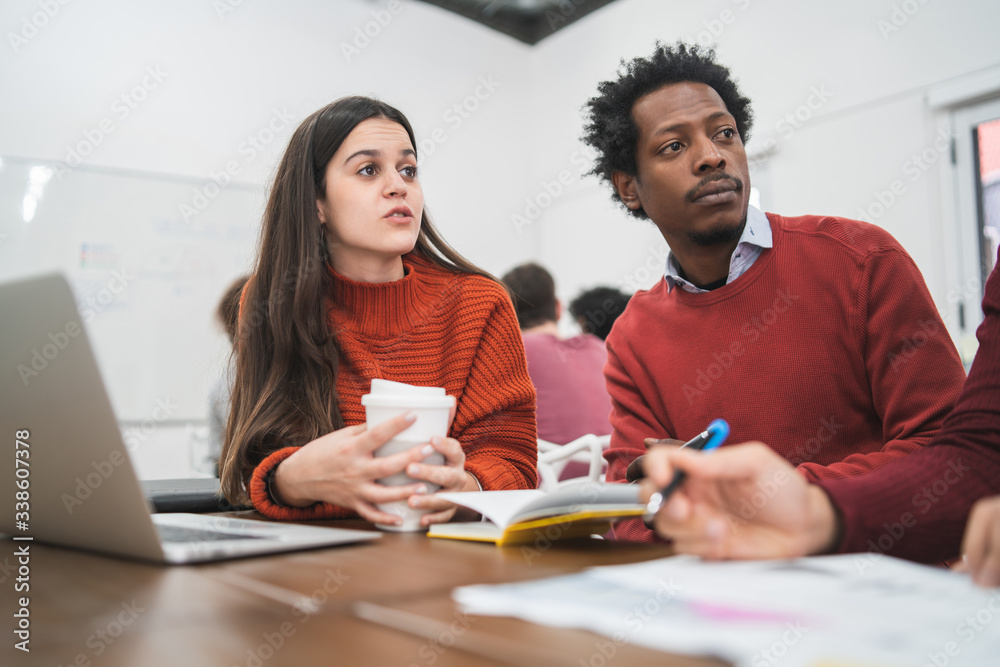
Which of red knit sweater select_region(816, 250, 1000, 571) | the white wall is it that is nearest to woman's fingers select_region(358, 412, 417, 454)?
red knit sweater select_region(816, 250, 1000, 571)

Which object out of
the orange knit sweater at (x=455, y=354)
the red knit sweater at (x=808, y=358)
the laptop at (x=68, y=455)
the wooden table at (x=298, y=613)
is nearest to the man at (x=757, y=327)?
the red knit sweater at (x=808, y=358)

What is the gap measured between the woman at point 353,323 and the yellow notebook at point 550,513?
15 cm

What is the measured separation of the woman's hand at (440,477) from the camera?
0.81 meters

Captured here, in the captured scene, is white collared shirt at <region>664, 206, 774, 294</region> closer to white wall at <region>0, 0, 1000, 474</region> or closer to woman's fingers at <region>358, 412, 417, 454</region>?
woman's fingers at <region>358, 412, 417, 454</region>

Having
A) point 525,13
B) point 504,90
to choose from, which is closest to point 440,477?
point 504,90

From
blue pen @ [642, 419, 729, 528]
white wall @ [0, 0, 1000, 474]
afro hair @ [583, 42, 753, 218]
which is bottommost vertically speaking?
blue pen @ [642, 419, 729, 528]

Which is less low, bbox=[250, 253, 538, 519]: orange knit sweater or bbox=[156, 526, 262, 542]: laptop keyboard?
bbox=[250, 253, 538, 519]: orange knit sweater

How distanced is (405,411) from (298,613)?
0.36m

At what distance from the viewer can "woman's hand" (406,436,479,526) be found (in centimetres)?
81

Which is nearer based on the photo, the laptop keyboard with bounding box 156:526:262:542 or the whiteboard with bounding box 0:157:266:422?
the laptop keyboard with bounding box 156:526:262:542

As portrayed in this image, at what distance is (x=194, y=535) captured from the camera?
700 mm

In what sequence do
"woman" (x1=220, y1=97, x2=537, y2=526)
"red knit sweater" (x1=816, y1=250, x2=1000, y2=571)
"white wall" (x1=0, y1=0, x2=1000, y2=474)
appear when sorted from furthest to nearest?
"white wall" (x1=0, y1=0, x2=1000, y2=474)
"woman" (x1=220, y1=97, x2=537, y2=526)
"red knit sweater" (x1=816, y1=250, x2=1000, y2=571)

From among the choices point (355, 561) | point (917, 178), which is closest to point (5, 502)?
point (355, 561)

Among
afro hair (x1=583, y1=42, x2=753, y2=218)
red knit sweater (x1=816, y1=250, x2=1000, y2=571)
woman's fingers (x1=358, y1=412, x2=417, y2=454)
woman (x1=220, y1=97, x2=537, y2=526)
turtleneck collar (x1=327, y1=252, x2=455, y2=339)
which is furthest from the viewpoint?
afro hair (x1=583, y1=42, x2=753, y2=218)
